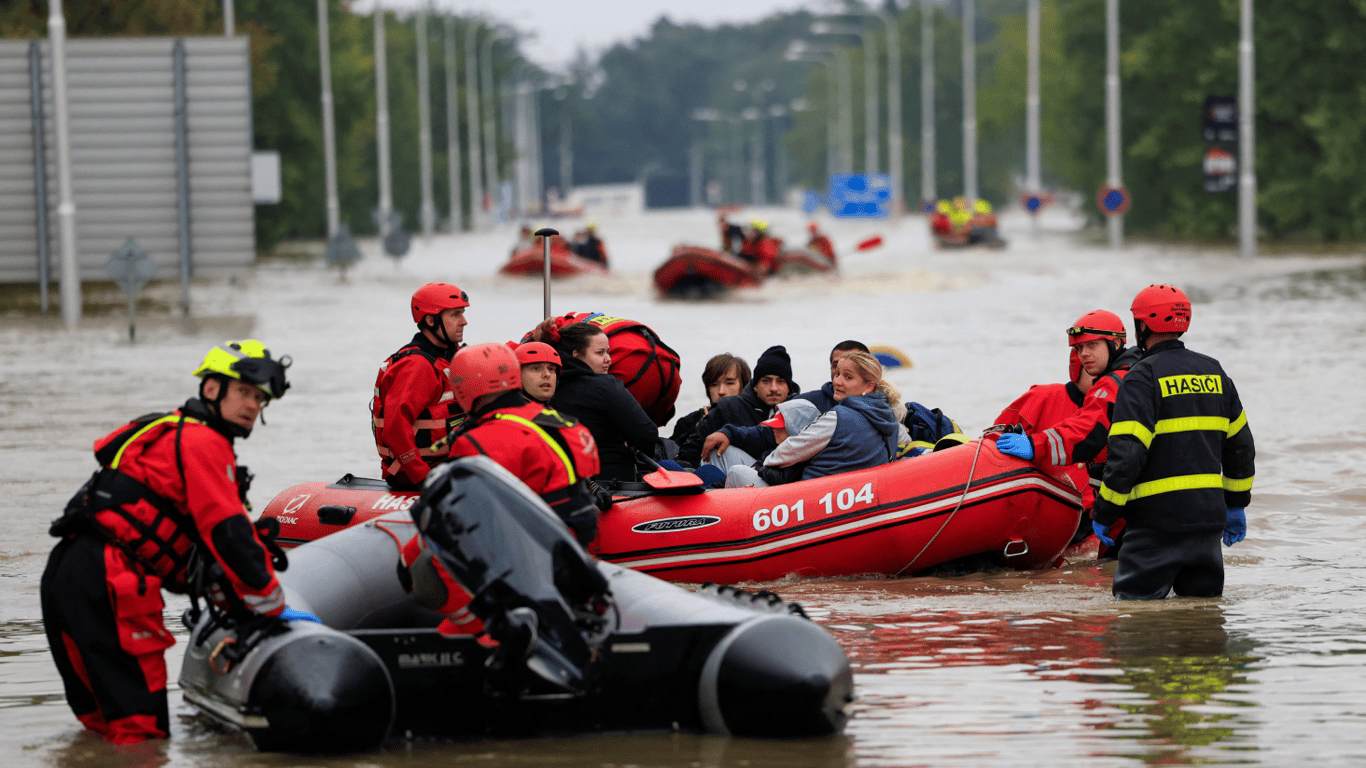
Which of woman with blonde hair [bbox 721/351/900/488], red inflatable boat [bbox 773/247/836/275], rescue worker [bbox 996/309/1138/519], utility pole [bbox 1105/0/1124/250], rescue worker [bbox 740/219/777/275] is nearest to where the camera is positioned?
rescue worker [bbox 996/309/1138/519]

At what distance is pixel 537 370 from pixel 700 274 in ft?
81.6

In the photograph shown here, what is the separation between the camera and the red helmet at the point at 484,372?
6.64m

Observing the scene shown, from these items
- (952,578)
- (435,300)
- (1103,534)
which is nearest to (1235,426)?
(1103,534)

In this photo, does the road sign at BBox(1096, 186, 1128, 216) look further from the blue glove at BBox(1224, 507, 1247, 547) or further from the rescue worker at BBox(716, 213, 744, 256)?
the blue glove at BBox(1224, 507, 1247, 547)

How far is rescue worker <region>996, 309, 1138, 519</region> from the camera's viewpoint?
27.8 ft

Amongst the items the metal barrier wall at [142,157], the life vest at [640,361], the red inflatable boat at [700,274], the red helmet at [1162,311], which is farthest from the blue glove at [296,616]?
the red inflatable boat at [700,274]

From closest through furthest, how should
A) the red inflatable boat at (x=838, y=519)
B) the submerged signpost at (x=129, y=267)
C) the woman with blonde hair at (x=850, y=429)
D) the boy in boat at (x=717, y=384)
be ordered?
the red inflatable boat at (x=838, y=519)
the woman with blonde hair at (x=850, y=429)
the boy in boat at (x=717, y=384)
the submerged signpost at (x=129, y=267)

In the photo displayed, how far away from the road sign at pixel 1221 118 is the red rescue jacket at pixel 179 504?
3562 centimetres

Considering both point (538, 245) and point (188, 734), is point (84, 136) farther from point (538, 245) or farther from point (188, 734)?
point (188, 734)

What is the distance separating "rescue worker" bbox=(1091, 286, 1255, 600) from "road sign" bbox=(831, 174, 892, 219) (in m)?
68.7

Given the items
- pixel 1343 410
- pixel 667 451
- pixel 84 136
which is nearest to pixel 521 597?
pixel 667 451

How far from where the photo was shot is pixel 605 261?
38344 millimetres

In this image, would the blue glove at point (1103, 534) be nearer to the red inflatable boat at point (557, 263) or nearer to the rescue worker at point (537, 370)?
the rescue worker at point (537, 370)

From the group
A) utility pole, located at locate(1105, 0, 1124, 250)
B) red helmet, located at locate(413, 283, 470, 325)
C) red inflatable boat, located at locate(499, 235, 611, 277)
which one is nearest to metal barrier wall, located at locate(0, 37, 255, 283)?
red inflatable boat, located at locate(499, 235, 611, 277)
